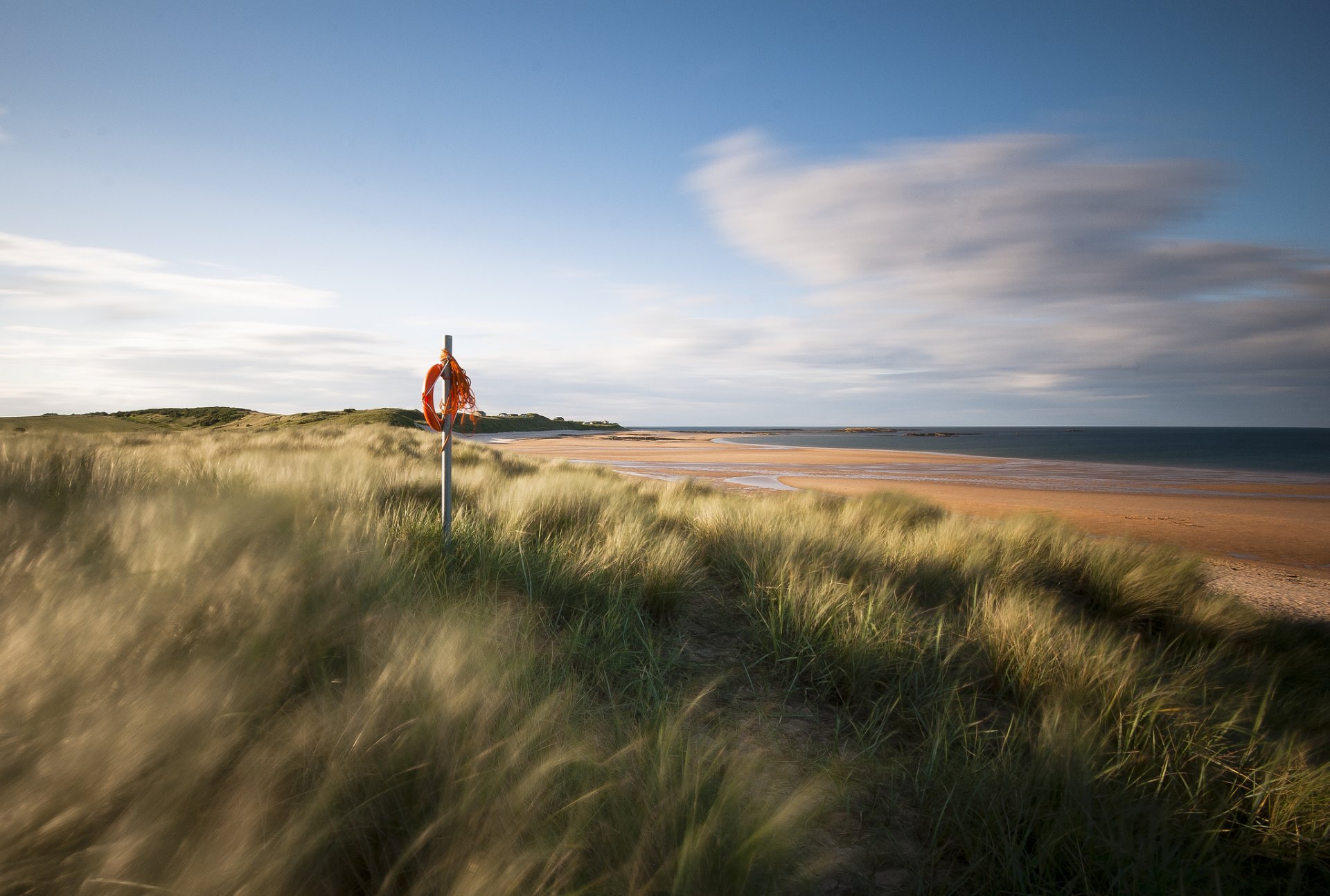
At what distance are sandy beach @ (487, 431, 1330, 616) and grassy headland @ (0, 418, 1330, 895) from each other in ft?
19.0

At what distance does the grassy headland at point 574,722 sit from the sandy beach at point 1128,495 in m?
5.79

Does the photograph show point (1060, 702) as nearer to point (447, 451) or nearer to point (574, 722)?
point (574, 722)

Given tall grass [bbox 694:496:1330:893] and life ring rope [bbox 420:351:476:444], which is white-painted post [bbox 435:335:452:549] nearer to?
life ring rope [bbox 420:351:476:444]

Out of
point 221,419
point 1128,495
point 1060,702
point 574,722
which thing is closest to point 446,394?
point 574,722

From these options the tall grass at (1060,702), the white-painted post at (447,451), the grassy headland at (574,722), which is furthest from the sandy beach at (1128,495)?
the white-painted post at (447,451)

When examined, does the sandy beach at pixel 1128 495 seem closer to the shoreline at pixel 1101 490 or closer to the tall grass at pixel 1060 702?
the shoreline at pixel 1101 490

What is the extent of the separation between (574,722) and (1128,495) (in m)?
21.5

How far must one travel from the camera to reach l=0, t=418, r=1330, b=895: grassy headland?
1.57 meters

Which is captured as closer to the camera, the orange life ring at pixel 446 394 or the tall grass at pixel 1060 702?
the tall grass at pixel 1060 702

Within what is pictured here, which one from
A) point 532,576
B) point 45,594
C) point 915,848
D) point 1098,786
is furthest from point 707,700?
point 45,594

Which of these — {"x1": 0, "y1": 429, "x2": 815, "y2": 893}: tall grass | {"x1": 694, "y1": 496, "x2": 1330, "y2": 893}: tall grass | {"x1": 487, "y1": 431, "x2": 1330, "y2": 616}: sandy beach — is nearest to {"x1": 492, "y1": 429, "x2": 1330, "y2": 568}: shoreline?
{"x1": 487, "y1": 431, "x2": 1330, "y2": 616}: sandy beach

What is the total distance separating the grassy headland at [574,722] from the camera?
5.15 ft

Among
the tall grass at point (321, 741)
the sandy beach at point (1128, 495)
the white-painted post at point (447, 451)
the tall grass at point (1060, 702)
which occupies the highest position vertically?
the white-painted post at point (447, 451)

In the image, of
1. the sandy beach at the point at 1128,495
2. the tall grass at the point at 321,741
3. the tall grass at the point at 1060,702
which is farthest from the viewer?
the sandy beach at the point at 1128,495
